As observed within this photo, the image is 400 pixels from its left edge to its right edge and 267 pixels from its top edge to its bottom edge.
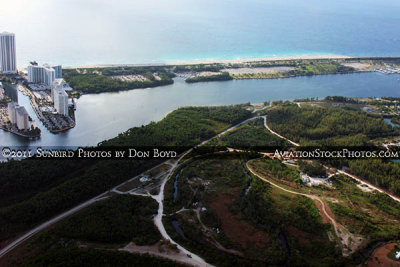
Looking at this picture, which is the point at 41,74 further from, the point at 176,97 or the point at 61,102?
the point at 176,97

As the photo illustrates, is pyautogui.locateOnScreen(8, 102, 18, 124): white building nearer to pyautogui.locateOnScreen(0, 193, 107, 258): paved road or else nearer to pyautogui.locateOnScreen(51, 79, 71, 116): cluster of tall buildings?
pyautogui.locateOnScreen(51, 79, 71, 116): cluster of tall buildings

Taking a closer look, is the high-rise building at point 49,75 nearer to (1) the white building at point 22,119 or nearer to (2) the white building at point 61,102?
(2) the white building at point 61,102

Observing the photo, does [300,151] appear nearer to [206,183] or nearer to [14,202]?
[206,183]

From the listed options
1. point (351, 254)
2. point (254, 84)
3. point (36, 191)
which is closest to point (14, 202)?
point (36, 191)

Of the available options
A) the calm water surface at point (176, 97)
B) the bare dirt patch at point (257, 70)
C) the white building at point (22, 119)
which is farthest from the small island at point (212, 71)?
the white building at point (22, 119)

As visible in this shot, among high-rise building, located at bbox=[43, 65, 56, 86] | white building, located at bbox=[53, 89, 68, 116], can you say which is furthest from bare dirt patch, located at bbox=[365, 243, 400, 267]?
high-rise building, located at bbox=[43, 65, 56, 86]

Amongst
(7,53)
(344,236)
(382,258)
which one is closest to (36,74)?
(7,53)
